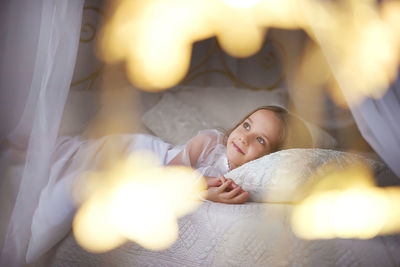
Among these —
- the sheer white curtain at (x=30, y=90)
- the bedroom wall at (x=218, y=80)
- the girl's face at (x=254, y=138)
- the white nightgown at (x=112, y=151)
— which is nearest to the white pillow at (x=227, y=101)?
the bedroom wall at (x=218, y=80)


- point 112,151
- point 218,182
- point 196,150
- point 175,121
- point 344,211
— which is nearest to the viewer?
point 344,211

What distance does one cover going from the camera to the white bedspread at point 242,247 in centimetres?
91

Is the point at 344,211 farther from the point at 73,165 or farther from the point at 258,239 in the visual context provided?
the point at 73,165

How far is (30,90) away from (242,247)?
81 centimetres

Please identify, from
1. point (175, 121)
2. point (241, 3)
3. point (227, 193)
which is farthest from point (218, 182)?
point (241, 3)

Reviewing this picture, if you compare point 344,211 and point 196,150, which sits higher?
point 344,211

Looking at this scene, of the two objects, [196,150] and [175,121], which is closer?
[196,150]

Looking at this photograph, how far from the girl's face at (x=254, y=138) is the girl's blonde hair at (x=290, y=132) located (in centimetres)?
3

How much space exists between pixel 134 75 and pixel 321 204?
5.38 ft

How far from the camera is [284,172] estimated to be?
3.55 ft

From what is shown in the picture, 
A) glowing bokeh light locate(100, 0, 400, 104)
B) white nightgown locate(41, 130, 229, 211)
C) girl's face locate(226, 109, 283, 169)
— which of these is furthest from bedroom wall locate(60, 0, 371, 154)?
girl's face locate(226, 109, 283, 169)

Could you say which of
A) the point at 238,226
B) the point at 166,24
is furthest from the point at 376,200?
the point at 166,24

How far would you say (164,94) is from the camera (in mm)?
2273

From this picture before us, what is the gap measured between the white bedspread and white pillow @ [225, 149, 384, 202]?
1.6 inches
